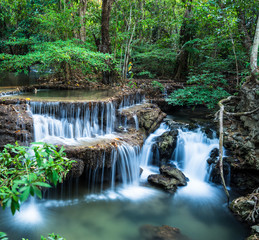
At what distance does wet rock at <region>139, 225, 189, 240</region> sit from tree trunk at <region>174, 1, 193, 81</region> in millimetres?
10851

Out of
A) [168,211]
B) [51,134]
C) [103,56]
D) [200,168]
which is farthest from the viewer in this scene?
[103,56]

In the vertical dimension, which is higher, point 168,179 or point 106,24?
point 106,24

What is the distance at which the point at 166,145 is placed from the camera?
309 inches

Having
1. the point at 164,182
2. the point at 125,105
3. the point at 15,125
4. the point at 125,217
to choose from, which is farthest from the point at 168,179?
the point at 15,125

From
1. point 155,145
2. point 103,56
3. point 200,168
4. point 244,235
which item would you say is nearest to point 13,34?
point 103,56

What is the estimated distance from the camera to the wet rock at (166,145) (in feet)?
25.7

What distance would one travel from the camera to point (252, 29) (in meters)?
10.3

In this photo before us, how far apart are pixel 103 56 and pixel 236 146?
6354 millimetres

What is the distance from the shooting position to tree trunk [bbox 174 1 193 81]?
12.7m

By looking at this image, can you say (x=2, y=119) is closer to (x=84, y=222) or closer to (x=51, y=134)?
(x=51, y=134)

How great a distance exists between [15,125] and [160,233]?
Answer: 484 cm

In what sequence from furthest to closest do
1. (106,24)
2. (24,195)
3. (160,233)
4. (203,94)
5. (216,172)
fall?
1. (106,24)
2. (203,94)
3. (216,172)
4. (160,233)
5. (24,195)

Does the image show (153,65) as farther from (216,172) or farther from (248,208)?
(248,208)

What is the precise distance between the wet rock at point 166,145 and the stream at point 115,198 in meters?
0.24
